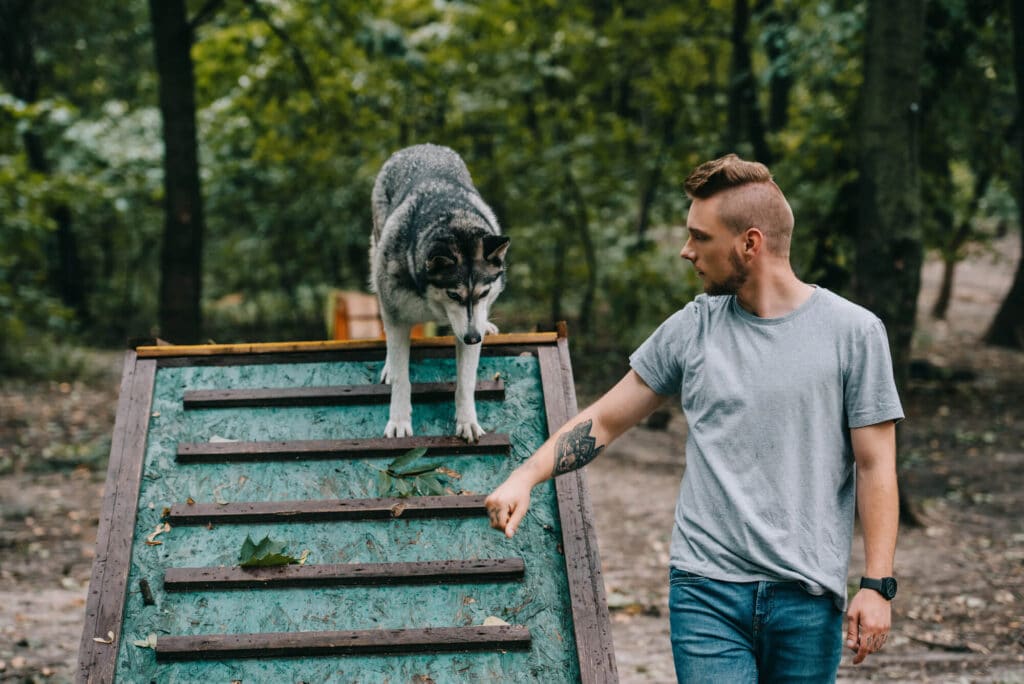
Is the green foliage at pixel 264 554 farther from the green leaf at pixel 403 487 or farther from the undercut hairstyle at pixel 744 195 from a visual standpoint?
the undercut hairstyle at pixel 744 195

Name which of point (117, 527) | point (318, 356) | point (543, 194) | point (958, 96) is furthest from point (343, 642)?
point (543, 194)

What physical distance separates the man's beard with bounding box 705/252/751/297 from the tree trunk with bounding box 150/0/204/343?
841 centimetres

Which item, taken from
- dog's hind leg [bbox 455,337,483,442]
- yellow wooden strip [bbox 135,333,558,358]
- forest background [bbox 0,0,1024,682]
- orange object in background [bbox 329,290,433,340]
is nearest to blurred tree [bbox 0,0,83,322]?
forest background [bbox 0,0,1024,682]

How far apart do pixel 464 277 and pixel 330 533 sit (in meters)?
1.29

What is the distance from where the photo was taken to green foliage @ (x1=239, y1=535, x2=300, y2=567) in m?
3.78

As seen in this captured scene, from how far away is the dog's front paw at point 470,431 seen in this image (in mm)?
4348

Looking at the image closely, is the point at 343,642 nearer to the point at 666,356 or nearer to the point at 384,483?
the point at 384,483

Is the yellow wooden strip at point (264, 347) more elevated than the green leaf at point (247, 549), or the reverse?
the yellow wooden strip at point (264, 347)

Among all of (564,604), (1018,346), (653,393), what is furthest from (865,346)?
(1018,346)

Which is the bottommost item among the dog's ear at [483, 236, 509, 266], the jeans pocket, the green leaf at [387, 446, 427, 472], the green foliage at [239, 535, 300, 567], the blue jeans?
the blue jeans

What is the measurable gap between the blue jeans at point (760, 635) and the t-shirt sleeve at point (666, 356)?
618 millimetres

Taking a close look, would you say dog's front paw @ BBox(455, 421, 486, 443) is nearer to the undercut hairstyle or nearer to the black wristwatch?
the undercut hairstyle

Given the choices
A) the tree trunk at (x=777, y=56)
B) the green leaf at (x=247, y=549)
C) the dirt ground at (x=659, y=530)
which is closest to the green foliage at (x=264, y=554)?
the green leaf at (x=247, y=549)

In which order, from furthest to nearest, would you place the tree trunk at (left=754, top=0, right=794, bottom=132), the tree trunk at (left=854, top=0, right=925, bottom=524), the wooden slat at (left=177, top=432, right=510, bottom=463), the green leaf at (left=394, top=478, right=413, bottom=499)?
1. the tree trunk at (left=754, top=0, right=794, bottom=132)
2. the tree trunk at (left=854, top=0, right=925, bottom=524)
3. the wooden slat at (left=177, top=432, right=510, bottom=463)
4. the green leaf at (left=394, top=478, right=413, bottom=499)
